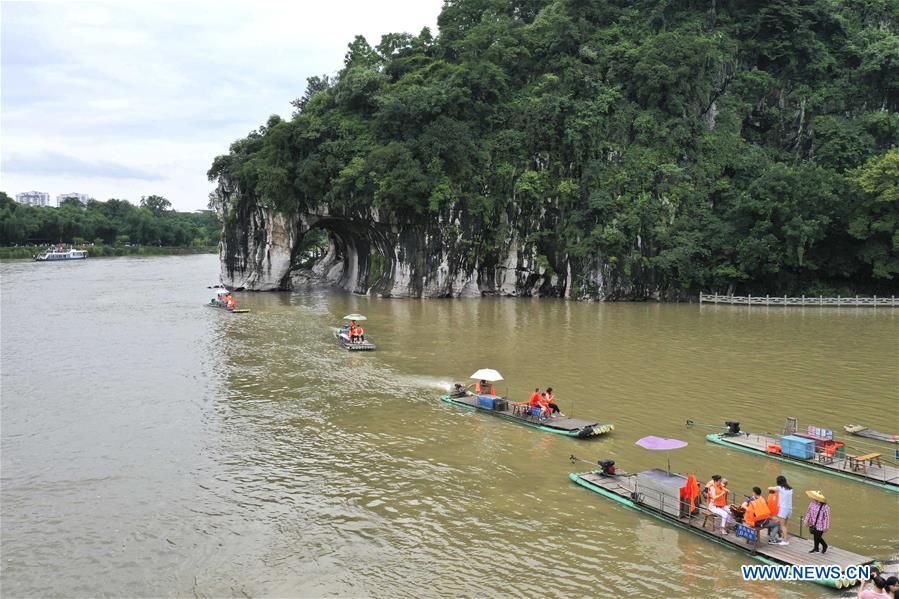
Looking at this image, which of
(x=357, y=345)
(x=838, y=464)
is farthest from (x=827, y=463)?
(x=357, y=345)

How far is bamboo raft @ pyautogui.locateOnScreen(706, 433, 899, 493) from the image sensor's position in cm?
1309

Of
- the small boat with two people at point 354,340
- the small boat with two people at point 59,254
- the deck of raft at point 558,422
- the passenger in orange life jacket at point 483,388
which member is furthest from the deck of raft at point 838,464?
the small boat with two people at point 59,254

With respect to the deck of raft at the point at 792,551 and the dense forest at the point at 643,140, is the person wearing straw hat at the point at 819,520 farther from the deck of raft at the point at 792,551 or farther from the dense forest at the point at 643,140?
the dense forest at the point at 643,140

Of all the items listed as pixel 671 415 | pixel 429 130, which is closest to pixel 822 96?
pixel 429 130

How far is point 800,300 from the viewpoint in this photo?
43.7 metres

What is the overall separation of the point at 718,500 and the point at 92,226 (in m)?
122

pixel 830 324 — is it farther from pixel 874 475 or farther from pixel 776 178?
pixel 874 475

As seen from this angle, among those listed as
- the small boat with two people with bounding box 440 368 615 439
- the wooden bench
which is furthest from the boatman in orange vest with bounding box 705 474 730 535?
the small boat with two people with bounding box 440 368 615 439

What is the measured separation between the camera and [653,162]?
46500 millimetres

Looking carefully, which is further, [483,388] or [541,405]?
[483,388]

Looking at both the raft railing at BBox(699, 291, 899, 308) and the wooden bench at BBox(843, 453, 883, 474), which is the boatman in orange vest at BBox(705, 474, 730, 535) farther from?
the raft railing at BBox(699, 291, 899, 308)

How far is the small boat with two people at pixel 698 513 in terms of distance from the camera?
9.95 m

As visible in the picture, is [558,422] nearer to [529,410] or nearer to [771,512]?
[529,410]

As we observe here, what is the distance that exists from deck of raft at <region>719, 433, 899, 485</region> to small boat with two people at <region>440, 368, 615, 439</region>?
3221 millimetres
